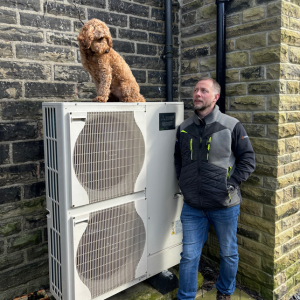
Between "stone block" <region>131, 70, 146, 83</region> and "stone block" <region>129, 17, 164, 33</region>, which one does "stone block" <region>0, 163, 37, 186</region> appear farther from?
"stone block" <region>129, 17, 164, 33</region>

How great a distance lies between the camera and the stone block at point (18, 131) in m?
2.32

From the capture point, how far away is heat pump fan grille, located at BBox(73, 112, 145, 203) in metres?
1.90

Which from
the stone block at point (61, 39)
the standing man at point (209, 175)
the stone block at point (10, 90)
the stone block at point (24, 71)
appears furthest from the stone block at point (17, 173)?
the standing man at point (209, 175)

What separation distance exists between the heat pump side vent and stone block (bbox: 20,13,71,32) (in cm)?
85

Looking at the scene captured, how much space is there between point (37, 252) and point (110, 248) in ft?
2.79

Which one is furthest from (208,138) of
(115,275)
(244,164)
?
(115,275)

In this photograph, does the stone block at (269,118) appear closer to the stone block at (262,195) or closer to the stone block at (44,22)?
the stone block at (262,195)

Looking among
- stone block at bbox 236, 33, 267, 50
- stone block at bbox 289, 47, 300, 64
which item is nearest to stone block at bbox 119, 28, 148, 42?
stone block at bbox 236, 33, 267, 50

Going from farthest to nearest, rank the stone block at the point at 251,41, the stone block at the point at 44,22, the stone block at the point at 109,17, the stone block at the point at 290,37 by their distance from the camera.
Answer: the stone block at the point at 109,17
the stone block at the point at 251,41
the stone block at the point at 290,37
the stone block at the point at 44,22

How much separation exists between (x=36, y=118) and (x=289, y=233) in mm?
2442

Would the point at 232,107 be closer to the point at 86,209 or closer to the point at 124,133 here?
the point at 124,133

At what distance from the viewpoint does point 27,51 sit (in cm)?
237

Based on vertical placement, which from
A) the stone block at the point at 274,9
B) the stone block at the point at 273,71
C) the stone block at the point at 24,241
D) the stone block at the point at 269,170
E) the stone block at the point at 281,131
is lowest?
the stone block at the point at 24,241

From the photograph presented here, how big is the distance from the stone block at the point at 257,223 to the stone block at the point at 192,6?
2123 millimetres
